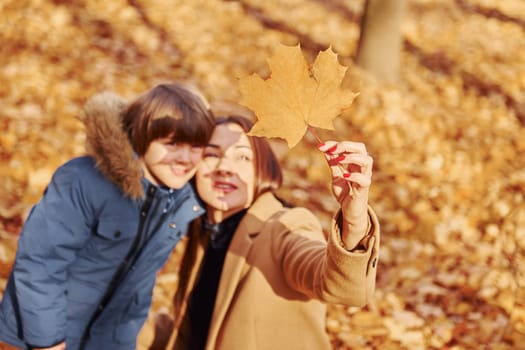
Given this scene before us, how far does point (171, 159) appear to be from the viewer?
2.04 meters

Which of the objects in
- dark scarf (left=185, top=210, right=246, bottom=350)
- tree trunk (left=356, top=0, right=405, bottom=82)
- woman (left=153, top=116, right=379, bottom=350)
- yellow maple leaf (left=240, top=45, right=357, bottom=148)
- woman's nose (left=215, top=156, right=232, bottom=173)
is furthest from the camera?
tree trunk (left=356, top=0, right=405, bottom=82)

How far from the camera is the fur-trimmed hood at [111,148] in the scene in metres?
1.97

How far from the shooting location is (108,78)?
201 inches

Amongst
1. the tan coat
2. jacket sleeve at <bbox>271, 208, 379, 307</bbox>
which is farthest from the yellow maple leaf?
the tan coat

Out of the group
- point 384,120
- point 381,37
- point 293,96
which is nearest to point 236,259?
point 293,96

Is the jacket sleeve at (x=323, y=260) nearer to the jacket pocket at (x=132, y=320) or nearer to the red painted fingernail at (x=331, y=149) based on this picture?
the red painted fingernail at (x=331, y=149)

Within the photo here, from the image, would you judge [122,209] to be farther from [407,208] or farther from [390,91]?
[390,91]

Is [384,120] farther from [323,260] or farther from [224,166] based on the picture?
[323,260]

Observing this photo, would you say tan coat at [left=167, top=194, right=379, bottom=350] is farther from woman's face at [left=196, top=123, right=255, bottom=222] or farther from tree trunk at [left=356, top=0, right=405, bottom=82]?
tree trunk at [left=356, top=0, right=405, bottom=82]

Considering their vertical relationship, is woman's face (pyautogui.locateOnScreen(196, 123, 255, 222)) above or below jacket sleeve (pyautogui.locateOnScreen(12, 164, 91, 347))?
above

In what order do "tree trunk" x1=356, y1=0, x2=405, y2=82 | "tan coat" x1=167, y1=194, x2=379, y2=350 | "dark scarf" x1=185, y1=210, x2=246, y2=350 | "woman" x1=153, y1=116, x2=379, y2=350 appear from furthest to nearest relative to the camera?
1. "tree trunk" x1=356, y1=0, x2=405, y2=82
2. "dark scarf" x1=185, y1=210, x2=246, y2=350
3. "tan coat" x1=167, y1=194, x2=379, y2=350
4. "woman" x1=153, y1=116, x2=379, y2=350

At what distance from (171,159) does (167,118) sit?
0.55 ft

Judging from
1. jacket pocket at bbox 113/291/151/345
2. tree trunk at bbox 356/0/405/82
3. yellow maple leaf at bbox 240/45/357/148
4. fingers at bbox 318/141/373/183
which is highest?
tree trunk at bbox 356/0/405/82

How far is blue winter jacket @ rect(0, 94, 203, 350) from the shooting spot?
1.92 meters
